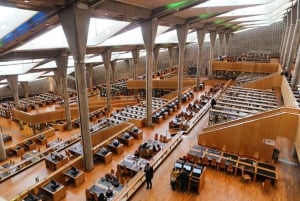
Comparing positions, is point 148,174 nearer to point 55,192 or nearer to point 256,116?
point 55,192

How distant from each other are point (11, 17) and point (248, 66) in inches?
949

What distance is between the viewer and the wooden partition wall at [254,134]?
995 centimetres

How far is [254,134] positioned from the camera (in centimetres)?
1062

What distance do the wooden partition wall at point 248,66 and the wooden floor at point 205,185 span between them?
581 inches

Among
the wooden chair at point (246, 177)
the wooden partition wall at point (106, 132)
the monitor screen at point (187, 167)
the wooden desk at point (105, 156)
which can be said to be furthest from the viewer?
the wooden partition wall at point (106, 132)

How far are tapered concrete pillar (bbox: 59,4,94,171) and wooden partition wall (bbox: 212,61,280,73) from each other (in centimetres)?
2177

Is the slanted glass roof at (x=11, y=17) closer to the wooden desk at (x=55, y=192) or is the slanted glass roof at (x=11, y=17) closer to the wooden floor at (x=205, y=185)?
the wooden desk at (x=55, y=192)

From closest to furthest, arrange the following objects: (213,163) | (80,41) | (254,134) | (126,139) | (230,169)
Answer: (80,41) < (230,169) < (213,163) < (254,134) < (126,139)

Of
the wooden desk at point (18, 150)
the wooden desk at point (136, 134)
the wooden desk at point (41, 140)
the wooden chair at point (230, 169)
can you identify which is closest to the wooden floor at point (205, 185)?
the wooden chair at point (230, 169)

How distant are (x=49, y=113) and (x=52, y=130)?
143 inches

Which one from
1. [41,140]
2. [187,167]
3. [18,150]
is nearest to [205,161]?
[187,167]

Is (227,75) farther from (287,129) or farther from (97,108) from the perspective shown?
(287,129)

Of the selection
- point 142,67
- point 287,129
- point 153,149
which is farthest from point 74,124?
point 142,67

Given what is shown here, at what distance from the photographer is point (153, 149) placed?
11.9m
